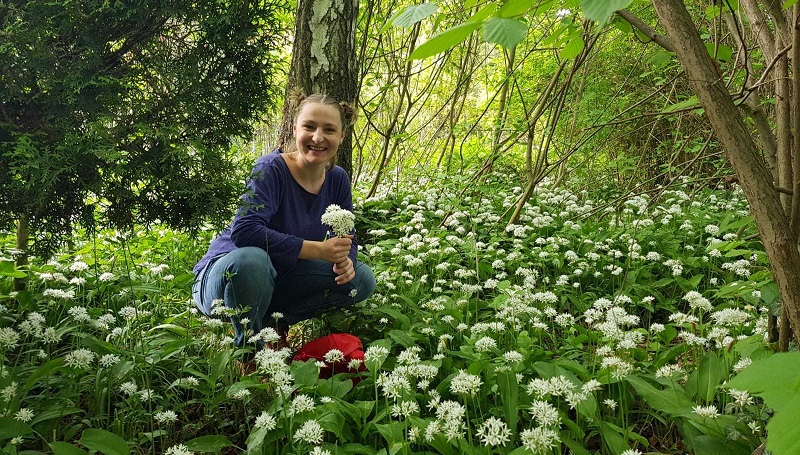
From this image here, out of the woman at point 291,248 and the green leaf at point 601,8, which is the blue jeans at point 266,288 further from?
the green leaf at point 601,8

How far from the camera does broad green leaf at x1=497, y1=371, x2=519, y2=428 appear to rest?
1.97 meters

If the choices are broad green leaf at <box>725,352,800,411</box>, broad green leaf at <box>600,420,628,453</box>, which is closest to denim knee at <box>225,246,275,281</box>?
broad green leaf at <box>600,420,628,453</box>

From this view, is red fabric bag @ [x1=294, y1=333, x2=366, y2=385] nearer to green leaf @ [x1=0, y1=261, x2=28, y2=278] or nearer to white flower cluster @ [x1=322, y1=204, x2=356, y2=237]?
white flower cluster @ [x1=322, y1=204, x2=356, y2=237]

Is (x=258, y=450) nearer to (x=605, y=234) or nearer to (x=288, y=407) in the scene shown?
(x=288, y=407)

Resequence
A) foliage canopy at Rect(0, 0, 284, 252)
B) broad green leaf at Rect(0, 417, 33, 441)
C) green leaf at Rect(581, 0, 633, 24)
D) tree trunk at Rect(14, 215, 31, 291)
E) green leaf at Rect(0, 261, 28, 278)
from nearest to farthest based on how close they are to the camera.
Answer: green leaf at Rect(581, 0, 633, 24)
broad green leaf at Rect(0, 417, 33, 441)
foliage canopy at Rect(0, 0, 284, 252)
tree trunk at Rect(14, 215, 31, 291)
green leaf at Rect(0, 261, 28, 278)

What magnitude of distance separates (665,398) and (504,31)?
1624mm

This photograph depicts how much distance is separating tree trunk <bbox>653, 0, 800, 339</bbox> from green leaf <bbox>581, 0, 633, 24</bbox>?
0.76 meters

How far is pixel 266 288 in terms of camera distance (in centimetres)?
278

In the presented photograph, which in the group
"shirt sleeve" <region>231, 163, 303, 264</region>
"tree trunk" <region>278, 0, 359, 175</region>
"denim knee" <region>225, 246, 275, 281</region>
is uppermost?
"tree trunk" <region>278, 0, 359, 175</region>

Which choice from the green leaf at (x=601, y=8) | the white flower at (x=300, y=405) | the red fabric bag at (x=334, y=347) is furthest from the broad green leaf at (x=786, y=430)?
the red fabric bag at (x=334, y=347)

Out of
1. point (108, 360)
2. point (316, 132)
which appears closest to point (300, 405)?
point (108, 360)

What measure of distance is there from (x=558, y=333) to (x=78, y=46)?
2.75m

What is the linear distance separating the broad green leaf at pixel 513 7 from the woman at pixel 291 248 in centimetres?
186

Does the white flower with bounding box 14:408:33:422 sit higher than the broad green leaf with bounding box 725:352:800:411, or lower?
lower
